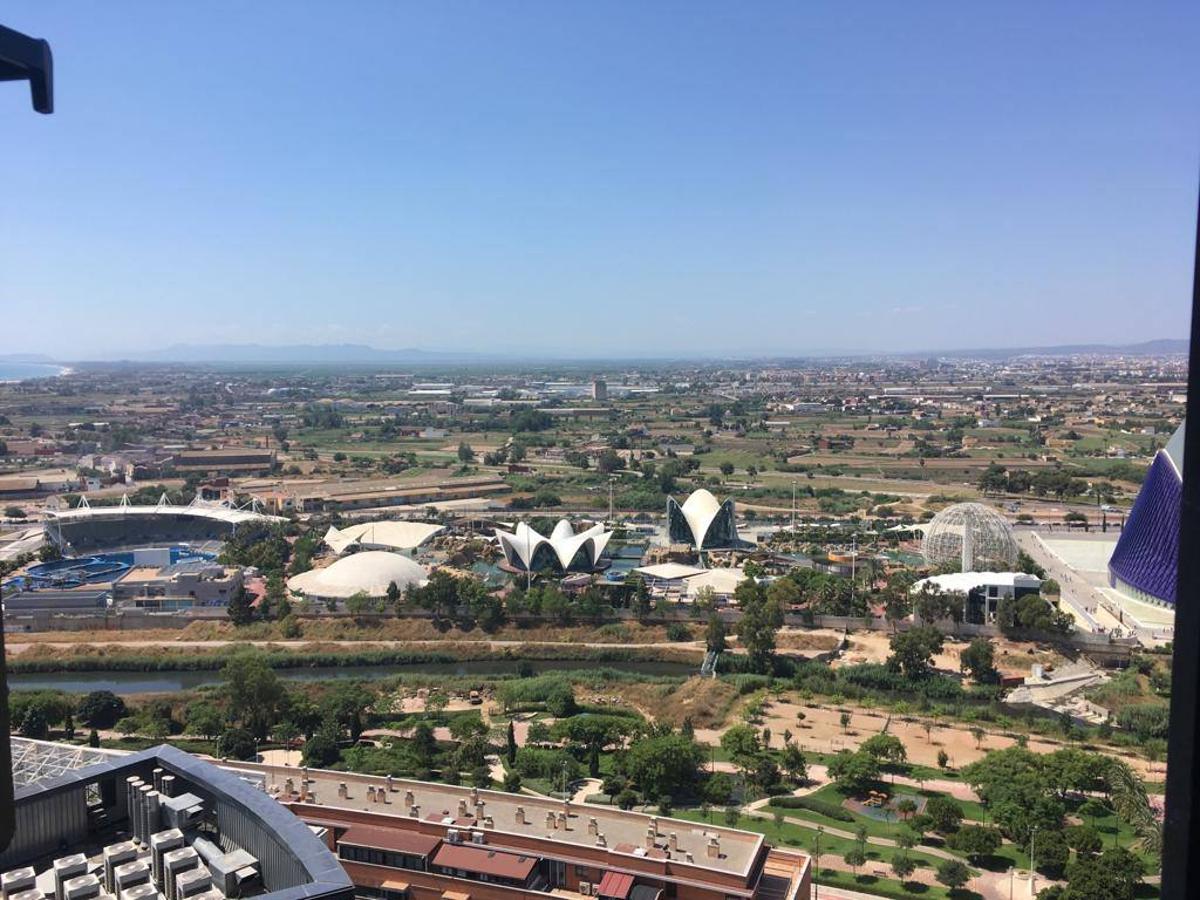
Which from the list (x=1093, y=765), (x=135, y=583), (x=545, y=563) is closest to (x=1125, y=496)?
(x=545, y=563)

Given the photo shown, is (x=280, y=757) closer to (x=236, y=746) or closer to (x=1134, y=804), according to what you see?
(x=236, y=746)

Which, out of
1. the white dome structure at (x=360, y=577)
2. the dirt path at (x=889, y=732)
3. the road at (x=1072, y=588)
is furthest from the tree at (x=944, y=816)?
the white dome structure at (x=360, y=577)

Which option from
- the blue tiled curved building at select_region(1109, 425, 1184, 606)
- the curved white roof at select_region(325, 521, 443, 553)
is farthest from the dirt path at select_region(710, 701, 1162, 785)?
the curved white roof at select_region(325, 521, 443, 553)

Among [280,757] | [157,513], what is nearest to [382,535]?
[157,513]

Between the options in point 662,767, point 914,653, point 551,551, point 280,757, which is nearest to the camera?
point 662,767

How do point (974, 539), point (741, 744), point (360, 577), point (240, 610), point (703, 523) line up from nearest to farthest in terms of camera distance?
1. point (741, 744)
2. point (240, 610)
3. point (360, 577)
4. point (974, 539)
5. point (703, 523)

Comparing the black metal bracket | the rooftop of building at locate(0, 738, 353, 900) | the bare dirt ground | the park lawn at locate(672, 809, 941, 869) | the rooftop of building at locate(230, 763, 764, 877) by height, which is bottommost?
the bare dirt ground

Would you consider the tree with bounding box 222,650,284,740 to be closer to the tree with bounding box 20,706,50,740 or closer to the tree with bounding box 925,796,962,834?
the tree with bounding box 20,706,50,740
